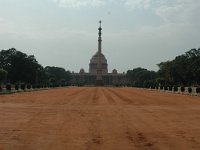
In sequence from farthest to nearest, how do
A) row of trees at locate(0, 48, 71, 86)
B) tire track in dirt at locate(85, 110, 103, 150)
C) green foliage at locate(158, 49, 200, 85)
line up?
row of trees at locate(0, 48, 71, 86) < green foliage at locate(158, 49, 200, 85) < tire track in dirt at locate(85, 110, 103, 150)

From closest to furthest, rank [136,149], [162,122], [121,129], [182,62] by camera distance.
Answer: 1. [136,149]
2. [121,129]
3. [162,122]
4. [182,62]

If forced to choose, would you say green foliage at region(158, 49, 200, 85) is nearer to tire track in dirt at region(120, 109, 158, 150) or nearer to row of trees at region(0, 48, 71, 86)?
row of trees at region(0, 48, 71, 86)

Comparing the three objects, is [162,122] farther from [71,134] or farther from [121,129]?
[71,134]

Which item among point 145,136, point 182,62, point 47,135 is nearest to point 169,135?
point 145,136

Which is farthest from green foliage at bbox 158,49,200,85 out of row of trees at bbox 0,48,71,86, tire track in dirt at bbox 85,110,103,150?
tire track in dirt at bbox 85,110,103,150

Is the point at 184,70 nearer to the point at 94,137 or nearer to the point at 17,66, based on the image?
the point at 17,66

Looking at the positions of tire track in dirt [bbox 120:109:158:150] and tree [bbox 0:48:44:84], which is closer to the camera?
tire track in dirt [bbox 120:109:158:150]

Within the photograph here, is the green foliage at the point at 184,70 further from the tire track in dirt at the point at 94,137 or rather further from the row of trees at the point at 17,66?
the tire track in dirt at the point at 94,137

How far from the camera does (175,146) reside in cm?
1322

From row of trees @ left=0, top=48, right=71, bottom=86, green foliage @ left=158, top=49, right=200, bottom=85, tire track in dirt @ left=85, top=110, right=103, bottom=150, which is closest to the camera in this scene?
tire track in dirt @ left=85, top=110, right=103, bottom=150

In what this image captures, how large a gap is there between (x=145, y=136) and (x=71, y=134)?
98.0 inches

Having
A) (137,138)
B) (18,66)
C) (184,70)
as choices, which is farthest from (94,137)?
(18,66)

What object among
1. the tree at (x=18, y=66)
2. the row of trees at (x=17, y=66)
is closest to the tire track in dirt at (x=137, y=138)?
the row of trees at (x=17, y=66)

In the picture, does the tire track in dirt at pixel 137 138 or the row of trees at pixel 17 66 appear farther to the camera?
the row of trees at pixel 17 66
